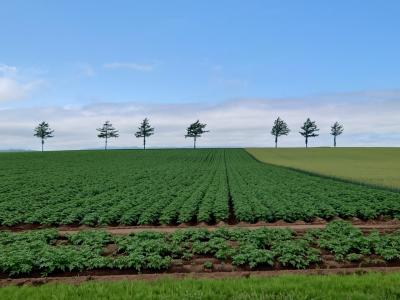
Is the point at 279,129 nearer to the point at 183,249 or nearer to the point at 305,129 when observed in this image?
the point at 305,129

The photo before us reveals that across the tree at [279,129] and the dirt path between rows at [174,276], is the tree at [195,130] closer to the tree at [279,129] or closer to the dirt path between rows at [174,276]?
the tree at [279,129]

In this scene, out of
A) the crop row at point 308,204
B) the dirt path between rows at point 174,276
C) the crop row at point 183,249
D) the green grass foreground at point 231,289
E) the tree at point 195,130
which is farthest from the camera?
the tree at point 195,130

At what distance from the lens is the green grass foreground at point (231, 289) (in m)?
7.84

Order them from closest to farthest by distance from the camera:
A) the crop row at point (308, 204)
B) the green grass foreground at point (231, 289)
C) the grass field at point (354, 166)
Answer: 1. the green grass foreground at point (231, 289)
2. the crop row at point (308, 204)
3. the grass field at point (354, 166)

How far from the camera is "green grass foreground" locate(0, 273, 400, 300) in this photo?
7.84 meters

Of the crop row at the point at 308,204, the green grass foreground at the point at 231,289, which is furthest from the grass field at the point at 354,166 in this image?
the green grass foreground at the point at 231,289

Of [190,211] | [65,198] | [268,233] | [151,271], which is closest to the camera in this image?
[151,271]

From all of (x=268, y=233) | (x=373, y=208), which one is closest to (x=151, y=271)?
(x=268, y=233)

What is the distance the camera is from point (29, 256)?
10750 mm

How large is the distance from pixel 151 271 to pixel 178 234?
335cm

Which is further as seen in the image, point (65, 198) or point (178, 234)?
point (65, 198)

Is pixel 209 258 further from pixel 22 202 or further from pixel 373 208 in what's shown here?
pixel 22 202

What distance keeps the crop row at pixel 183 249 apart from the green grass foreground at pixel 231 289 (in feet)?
5.03

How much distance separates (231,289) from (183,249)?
4.17m
